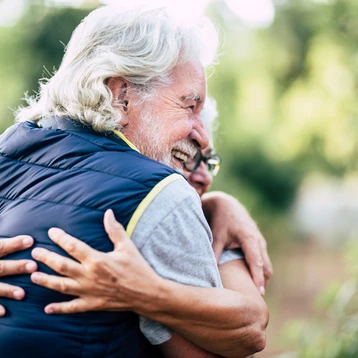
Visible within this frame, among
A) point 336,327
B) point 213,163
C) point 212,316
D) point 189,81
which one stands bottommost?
point 336,327

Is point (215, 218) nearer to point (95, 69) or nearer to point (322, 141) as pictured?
point (95, 69)

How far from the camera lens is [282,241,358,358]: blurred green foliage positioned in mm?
3607

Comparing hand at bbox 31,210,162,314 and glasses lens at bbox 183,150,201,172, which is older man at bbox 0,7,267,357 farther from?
glasses lens at bbox 183,150,201,172

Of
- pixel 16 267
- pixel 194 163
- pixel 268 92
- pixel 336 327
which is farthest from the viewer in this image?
pixel 268 92

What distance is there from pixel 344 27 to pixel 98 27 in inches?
101

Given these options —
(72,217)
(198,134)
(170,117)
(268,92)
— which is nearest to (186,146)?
(198,134)

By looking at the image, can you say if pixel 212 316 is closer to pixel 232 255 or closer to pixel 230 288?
pixel 230 288

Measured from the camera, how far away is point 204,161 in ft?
9.27

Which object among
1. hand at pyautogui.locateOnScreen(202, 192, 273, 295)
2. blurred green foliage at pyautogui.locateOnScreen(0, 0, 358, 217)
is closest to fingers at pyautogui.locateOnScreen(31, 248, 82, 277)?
hand at pyautogui.locateOnScreen(202, 192, 273, 295)

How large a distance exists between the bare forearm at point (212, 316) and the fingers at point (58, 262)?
205 mm

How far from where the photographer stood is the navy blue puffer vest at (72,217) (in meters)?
1.69

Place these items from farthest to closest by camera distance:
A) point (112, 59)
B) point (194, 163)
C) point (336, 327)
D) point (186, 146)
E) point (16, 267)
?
1. point (336, 327)
2. point (194, 163)
3. point (186, 146)
4. point (112, 59)
5. point (16, 267)

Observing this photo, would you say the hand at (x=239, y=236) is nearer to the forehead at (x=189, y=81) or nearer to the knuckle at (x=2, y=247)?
the forehead at (x=189, y=81)

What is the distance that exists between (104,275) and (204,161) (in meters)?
1.29
